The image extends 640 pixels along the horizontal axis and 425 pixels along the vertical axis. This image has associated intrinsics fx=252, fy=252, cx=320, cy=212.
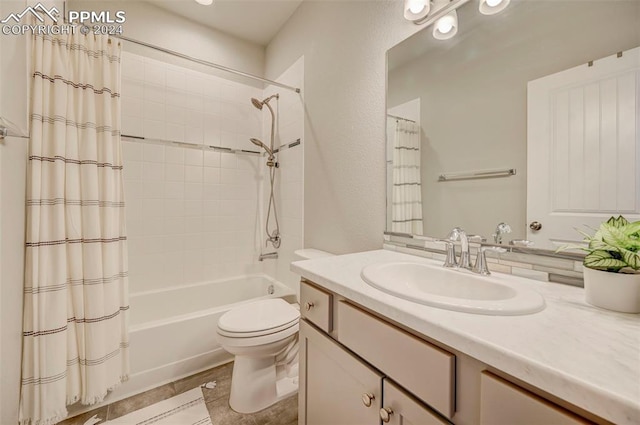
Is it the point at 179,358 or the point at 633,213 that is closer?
the point at 633,213

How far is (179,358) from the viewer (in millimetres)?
1605

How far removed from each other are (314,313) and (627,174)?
0.98 m

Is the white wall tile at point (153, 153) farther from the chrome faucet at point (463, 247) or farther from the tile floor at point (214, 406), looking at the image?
the chrome faucet at point (463, 247)

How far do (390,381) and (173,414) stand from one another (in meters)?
1.33

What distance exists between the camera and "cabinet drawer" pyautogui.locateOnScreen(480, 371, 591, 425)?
0.37m

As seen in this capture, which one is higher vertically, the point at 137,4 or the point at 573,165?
the point at 137,4

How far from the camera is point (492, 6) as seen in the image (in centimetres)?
94

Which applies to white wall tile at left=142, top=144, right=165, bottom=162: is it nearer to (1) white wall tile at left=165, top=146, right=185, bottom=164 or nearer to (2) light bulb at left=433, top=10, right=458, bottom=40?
(1) white wall tile at left=165, top=146, right=185, bottom=164

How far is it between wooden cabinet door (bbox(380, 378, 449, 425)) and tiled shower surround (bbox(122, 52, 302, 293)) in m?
1.42

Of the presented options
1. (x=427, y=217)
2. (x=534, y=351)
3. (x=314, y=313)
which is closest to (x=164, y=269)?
(x=314, y=313)

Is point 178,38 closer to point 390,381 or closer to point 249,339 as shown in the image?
point 249,339

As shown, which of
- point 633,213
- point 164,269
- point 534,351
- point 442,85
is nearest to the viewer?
point 534,351

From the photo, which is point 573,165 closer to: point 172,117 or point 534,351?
point 534,351

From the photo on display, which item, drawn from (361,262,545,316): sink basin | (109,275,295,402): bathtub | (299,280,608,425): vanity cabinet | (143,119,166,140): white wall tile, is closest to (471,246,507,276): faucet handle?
(361,262,545,316): sink basin
